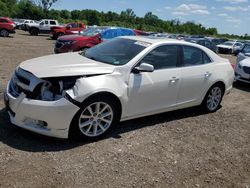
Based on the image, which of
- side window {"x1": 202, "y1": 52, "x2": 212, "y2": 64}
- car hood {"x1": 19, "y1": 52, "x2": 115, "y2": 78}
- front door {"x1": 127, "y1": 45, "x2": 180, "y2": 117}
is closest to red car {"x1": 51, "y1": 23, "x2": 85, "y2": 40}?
side window {"x1": 202, "y1": 52, "x2": 212, "y2": 64}

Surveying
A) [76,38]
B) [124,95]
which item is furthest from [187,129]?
[76,38]

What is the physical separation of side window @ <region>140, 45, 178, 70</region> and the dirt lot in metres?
1.08

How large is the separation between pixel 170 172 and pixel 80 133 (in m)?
1.39

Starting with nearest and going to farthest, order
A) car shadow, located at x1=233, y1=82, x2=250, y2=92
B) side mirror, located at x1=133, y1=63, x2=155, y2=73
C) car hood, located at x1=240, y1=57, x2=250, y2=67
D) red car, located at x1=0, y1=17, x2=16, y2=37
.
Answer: side mirror, located at x1=133, y1=63, x2=155, y2=73, car shadow, located at x1=233, y1=82, x2=250, y2=92, car hood, located at x1=240, y1=57, x2=250, y2=67, red car, located at x1=0, y1=17, x2=16, y2=37

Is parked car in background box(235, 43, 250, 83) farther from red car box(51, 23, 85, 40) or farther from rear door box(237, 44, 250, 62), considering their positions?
red car box(51, 23, 85, 40)

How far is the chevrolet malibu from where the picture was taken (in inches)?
175

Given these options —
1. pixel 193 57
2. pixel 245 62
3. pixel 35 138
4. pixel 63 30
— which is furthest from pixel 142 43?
pixel 63 30

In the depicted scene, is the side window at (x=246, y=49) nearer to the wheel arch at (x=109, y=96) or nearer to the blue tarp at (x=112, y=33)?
the blue tarp at (x=112, y=33)

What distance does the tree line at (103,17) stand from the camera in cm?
6600

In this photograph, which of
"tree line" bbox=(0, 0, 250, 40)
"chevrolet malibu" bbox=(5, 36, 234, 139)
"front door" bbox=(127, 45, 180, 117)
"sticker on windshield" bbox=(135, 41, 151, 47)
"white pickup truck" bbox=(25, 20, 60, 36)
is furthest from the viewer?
"tree line" bbox=(0, 0, 250, 40)

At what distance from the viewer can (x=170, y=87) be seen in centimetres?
565

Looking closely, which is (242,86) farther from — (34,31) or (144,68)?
(34,31)

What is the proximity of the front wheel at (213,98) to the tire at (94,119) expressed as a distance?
2440 millimetres

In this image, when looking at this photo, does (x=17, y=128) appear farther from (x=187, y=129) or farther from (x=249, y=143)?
(x=249, y=143)
